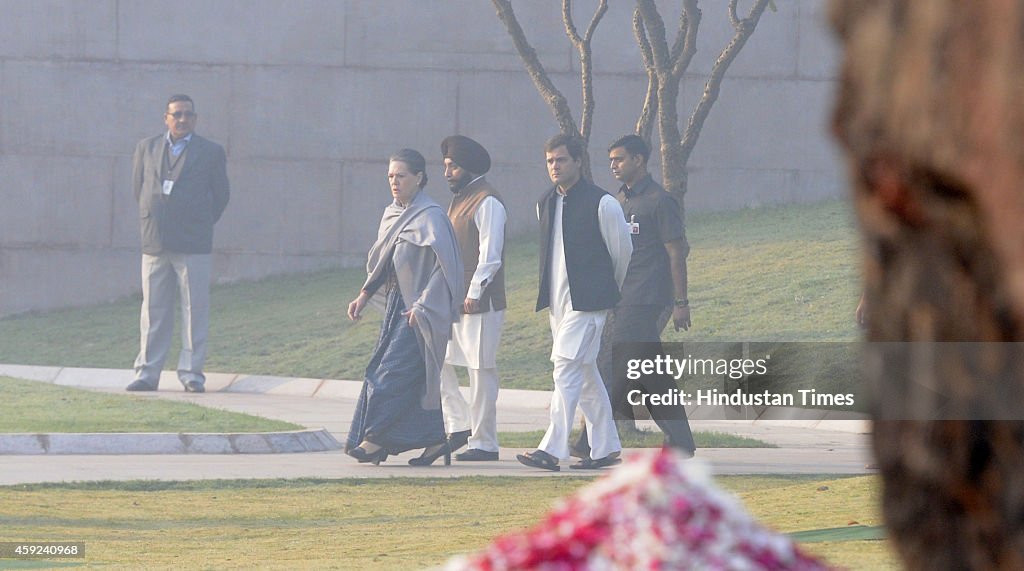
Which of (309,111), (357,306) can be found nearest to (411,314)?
(357,306)

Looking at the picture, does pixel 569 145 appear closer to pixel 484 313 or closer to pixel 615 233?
pixel 615 233

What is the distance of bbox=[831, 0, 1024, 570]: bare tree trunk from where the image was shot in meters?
1.28

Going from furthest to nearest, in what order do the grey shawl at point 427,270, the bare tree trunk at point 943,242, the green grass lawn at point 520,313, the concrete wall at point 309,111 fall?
the concrete wall at point 309,111, the green grass lawn at point 520,313, the grey shawl at point 427,270, the bare tree trunk at point 943,242

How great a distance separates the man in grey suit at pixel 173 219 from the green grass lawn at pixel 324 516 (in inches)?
210

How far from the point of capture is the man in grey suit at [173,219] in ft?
48.8

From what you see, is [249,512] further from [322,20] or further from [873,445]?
[322,20]

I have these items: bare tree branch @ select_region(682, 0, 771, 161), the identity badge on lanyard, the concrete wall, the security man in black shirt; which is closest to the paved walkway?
the security man in black shirt

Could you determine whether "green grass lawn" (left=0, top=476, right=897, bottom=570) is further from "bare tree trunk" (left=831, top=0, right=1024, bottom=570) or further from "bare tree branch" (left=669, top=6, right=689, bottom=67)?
"bare tree branch" (left=669, top=6, right=689, bottom=67)

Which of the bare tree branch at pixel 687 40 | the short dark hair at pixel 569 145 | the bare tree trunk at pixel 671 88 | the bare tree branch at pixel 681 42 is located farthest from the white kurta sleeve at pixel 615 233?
the bare tree branch at pixel 681 42

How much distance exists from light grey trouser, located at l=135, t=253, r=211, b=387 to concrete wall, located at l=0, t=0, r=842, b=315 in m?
7.40

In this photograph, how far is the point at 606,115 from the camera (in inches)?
908

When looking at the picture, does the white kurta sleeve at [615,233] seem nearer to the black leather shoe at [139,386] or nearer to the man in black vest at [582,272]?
the man in black vest at [582,272]

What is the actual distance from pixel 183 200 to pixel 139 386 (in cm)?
159

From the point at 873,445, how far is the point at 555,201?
9.61 meters
